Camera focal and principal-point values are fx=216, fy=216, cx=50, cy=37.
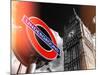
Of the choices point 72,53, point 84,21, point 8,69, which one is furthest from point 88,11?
point 8,69

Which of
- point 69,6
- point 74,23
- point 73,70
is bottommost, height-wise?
point 73,70

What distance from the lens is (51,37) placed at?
1.87 meters

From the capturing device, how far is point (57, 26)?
6.22ft

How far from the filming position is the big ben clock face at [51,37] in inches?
69.6

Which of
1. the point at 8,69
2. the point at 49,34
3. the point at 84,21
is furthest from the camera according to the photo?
the point at 84,21

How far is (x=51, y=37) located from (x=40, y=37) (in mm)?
100

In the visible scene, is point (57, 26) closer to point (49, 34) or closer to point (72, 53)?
point (49, 34)

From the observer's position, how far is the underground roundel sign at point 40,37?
1.80 metres

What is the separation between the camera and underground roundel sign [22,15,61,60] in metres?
1.80

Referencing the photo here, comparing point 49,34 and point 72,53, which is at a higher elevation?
point 49,34

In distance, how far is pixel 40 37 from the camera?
184 cm

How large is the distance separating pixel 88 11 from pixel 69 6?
210 mm

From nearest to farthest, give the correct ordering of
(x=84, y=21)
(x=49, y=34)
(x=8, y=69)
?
1. (x=8, y=69)
2. (x=49, y=34)
3. (x=84, y=21)

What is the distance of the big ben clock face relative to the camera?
1.77 metres
